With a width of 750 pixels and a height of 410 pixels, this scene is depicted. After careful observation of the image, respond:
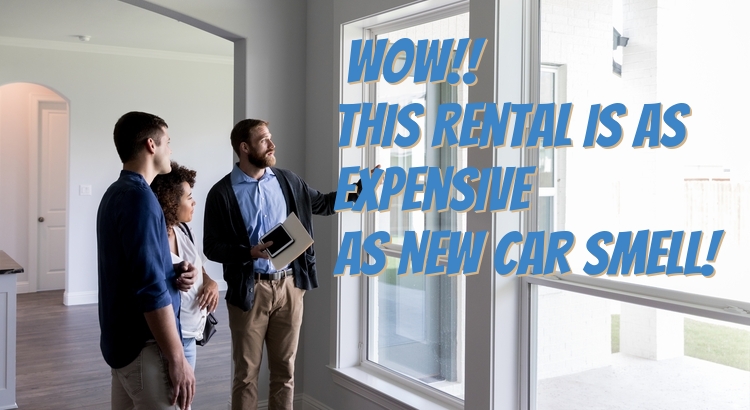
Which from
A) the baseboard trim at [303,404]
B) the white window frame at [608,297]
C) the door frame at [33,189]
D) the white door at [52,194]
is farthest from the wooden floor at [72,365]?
the white window frame at [608,297]

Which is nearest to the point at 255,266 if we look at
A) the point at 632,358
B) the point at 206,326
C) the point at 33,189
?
the point at 206,326

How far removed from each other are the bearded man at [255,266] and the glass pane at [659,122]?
1277 millimetres

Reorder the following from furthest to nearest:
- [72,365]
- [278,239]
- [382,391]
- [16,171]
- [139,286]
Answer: [16,171], [72,365], [382,391], [278,239], [139,286]

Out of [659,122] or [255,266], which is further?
[255,266]

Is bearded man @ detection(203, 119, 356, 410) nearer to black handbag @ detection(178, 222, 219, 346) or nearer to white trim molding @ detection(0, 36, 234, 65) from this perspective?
black handbag @ detection(178, 222, 219, 346)

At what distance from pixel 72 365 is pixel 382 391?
2906mm

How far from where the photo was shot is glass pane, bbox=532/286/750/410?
212 cm

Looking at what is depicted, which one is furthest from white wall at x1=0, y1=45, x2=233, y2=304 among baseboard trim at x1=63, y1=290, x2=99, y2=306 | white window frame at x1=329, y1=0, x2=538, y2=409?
white window frame at x1=329, y1=0, x2=538, y2=409

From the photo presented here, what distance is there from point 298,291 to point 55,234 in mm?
6428

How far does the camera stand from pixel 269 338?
129 inches

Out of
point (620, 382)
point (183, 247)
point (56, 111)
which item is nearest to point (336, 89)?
point (183, 247)

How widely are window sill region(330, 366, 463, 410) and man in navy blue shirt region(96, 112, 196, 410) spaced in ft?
5.18

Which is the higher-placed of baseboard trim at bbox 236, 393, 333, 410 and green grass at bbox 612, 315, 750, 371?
green grass at bbox 612, 315, 750, 371

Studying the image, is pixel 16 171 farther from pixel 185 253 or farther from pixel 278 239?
pixel 185 253
